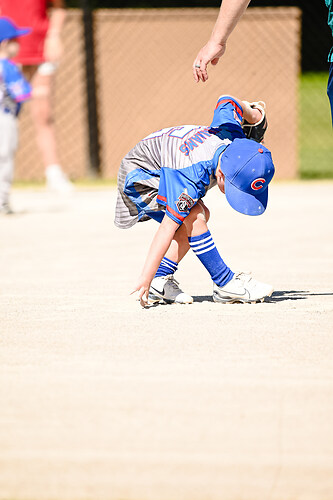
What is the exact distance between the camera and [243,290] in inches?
173

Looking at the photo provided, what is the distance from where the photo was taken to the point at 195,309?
430 centimetres

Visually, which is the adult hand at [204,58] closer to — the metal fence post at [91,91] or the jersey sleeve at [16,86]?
the jersey sleeve at [16,86]

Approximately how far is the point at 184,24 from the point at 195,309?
8.20m

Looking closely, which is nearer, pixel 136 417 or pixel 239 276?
pixel 136 417

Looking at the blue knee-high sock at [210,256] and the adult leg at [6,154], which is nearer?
the blue knee-high sock at [210,256]

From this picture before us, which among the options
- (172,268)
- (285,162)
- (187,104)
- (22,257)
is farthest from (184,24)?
(172,268)

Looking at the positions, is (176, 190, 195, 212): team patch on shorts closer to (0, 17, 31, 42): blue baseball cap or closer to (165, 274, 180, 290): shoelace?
(165, 274, 180, 290): shoelace

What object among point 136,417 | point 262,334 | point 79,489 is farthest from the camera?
point 262,334

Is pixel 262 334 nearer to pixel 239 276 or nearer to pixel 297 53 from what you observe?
pixel 239 276

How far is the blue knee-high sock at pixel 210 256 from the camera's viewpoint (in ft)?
14.1

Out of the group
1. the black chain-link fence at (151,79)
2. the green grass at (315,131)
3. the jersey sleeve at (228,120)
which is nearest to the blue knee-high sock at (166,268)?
the jersey sleeve at (228,120)

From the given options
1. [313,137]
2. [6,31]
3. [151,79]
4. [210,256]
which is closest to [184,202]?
[210,256]

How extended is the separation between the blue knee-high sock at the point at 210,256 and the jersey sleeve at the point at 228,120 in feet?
1.61

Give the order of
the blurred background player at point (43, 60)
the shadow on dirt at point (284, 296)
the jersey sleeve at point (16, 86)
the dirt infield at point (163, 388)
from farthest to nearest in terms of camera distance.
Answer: the blurred background player at point (43, 60)
the jersey sleeve at point (16, 86)
the shadow on dirt at point (284, 296)
the dirt infield at point (163, 388)
